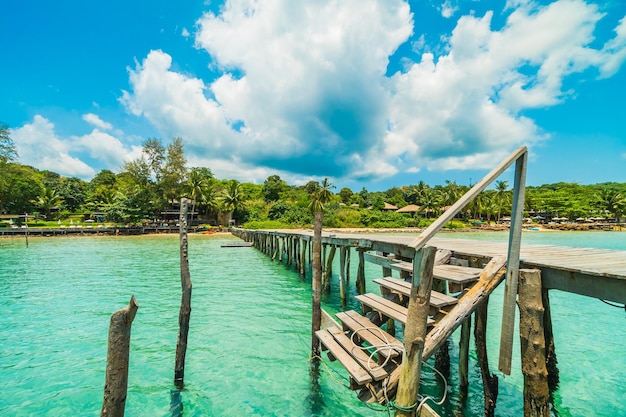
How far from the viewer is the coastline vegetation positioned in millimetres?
46047

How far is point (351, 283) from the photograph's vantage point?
14195mm

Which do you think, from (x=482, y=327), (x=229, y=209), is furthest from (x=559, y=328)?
(x=229, y=209)

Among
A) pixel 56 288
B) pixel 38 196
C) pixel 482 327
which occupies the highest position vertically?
pixel 38 196

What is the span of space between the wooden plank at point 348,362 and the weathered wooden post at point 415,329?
1.35 feet

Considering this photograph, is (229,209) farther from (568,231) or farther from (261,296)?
(568,231)

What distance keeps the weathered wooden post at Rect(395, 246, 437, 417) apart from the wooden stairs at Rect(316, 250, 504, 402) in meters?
0.33

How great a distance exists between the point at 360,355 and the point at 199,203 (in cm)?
5031

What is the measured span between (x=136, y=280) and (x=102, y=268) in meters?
5.00

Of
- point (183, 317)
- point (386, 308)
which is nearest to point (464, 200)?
point (386, 308)

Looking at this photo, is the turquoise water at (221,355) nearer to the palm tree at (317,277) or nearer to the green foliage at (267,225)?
the palm tree at (317,277)

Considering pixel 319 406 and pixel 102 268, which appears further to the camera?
pixel 102 268

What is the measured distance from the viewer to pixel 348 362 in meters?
3.76

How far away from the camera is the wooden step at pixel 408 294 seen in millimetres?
3794

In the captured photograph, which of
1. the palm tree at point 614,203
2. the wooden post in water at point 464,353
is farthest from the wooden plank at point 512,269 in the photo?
the palm tree at point 614,203
